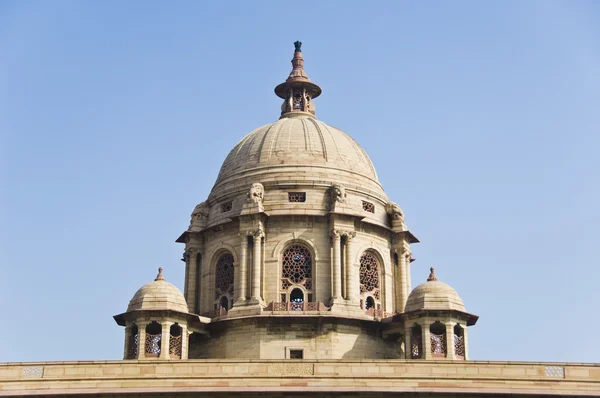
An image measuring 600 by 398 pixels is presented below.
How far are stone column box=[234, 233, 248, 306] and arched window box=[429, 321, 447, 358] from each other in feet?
32.6

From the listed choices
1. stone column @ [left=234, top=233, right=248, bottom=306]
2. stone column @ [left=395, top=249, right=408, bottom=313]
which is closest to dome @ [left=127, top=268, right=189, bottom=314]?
stone column @ [left=234, top=233, right=248, bottom=306]

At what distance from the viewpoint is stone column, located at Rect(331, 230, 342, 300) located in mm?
58156

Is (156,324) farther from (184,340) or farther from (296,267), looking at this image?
(296,267)

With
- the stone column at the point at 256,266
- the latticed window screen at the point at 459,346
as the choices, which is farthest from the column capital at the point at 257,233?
the latticed window screen at the point at 459,346

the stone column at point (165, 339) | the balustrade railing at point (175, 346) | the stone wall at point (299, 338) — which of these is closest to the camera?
the stone column at point (165, 339)

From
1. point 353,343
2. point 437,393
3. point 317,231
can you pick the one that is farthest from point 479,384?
point 317,231

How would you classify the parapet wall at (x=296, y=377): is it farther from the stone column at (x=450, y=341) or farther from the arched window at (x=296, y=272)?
the arched window at (x=296, y=272)

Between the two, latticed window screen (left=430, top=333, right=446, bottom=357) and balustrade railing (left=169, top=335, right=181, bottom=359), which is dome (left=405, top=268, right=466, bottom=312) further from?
balustrade railing (left=169, top=335, right=181, bottom=359)

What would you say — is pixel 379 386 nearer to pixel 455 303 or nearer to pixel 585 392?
pixel 585 392

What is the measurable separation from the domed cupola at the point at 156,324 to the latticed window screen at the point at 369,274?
10030 mm

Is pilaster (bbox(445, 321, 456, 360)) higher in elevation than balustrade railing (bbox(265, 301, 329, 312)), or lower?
lower

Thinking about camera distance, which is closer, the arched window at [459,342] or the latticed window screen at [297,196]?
the arched window at [459,342]

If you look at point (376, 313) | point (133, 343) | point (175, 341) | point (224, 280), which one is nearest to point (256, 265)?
point (224, 280)

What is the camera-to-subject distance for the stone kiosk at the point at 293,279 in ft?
180
